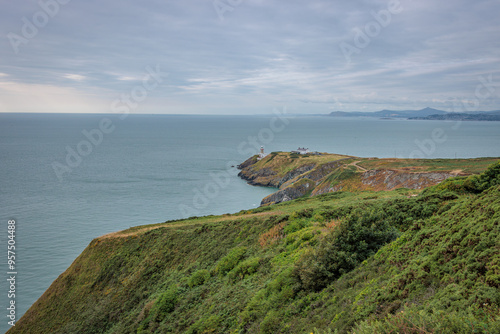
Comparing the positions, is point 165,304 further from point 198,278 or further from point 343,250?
point 343,250

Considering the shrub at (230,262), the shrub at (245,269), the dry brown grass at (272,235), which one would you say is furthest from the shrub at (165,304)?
the dry brown grass at (272,235)

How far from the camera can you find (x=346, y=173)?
70.3 metres

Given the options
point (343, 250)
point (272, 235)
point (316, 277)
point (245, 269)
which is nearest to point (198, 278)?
point (245, 269)

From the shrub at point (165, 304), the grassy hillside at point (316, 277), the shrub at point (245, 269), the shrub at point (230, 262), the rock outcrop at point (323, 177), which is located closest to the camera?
the grassy hillside at point (316, 277)

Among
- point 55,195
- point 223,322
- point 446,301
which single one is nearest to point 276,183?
point 55,195

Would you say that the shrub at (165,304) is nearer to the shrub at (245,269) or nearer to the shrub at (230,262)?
the shrub at (230,262)

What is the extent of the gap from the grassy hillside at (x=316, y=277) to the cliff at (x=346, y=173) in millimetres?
39098

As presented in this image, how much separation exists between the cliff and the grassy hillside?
128 feet

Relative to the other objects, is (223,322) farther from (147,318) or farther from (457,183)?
(457,183)

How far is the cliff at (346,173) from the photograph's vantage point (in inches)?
2148

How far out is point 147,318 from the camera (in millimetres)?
20250

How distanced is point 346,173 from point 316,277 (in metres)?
60.6

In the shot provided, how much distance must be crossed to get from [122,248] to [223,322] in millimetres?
22014

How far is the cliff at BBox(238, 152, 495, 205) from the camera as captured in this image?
5456 centimetres
